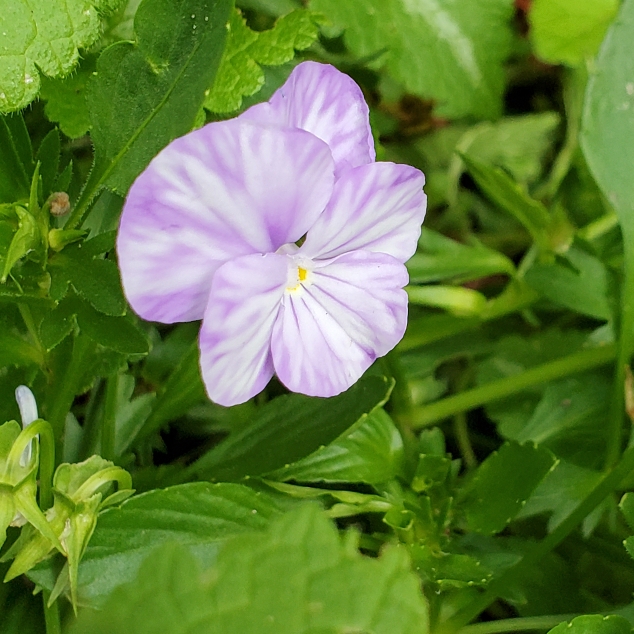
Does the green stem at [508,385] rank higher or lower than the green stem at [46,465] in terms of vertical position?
lower

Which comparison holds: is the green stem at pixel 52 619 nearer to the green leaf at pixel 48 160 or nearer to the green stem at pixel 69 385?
the green stem at pixel 69 385

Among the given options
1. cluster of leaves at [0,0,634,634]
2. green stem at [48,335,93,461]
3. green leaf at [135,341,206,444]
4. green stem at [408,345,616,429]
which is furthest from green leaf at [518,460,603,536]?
green stem at [48,335,93,461]

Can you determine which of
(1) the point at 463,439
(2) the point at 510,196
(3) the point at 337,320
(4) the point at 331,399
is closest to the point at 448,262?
(2) the point at 510,196

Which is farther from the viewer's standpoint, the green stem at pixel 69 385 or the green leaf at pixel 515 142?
the green leaf at pixel 515 142

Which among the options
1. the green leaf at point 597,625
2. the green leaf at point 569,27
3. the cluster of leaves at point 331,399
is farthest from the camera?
the green leaf at point 569,27

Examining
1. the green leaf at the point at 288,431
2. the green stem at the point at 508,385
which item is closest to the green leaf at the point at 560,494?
the green stem at the point at 508,385

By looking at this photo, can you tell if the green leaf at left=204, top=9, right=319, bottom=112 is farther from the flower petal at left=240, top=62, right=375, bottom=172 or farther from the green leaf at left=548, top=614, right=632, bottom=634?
the green leaf at left=548, top=614, right=632, bottom=634

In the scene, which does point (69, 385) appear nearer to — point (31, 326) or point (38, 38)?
point (31, 326)

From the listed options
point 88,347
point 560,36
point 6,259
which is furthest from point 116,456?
point 560,36
